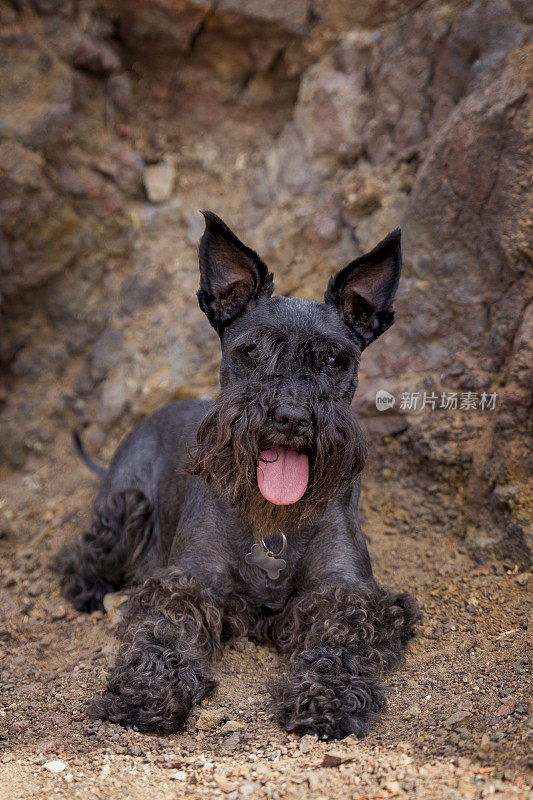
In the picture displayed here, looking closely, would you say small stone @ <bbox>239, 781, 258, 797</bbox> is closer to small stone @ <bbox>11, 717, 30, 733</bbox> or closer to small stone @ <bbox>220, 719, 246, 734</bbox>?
small stone @ <bbox>220, 719, 246, 734</bbox>

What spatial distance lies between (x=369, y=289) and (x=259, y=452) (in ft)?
4.06

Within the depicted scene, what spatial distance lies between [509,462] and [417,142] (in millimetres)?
3113

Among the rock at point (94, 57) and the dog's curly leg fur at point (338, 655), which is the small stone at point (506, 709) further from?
the rock at point (94, 57)

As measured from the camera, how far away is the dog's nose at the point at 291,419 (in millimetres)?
3293

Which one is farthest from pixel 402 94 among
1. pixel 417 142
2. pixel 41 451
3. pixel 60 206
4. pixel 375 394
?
pixel 41 451

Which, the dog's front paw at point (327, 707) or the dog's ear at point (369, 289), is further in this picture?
the dog's ear at point (369, 289)

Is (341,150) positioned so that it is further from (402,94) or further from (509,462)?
(509,462)

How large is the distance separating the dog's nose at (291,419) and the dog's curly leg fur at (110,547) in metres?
2.31

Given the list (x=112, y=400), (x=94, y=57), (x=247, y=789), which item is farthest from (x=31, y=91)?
(x=247, y=789)

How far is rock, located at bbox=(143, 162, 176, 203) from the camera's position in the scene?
7.48 m

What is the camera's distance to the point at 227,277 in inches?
159

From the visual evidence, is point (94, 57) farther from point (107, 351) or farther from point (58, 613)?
point (58, 613)

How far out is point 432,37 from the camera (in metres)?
6.18

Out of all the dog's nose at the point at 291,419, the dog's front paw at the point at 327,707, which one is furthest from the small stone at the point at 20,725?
the dog's nose at the point at 291,419
